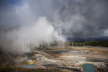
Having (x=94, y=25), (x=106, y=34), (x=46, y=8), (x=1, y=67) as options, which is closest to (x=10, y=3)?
(x=46, y=8)

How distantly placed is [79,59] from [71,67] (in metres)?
0.28

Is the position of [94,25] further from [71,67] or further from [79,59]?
[71,67]

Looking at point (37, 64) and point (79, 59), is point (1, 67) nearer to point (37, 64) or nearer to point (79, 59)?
point (37, 64)

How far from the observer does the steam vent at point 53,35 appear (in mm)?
3240

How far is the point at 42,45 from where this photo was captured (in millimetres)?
3379

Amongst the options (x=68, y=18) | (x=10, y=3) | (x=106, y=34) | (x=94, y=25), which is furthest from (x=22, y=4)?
(x=106, y=34)

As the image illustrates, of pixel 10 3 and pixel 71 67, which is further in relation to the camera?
pixel 10 3

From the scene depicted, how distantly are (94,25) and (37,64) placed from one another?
5.63 ft

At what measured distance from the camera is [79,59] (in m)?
3.30

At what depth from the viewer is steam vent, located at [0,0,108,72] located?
3.24 m

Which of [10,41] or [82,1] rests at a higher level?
[82,1]

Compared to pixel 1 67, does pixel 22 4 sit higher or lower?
higher

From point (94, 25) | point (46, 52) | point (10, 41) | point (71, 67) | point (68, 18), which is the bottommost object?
→ point (71, 67)

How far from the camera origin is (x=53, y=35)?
334 cm
